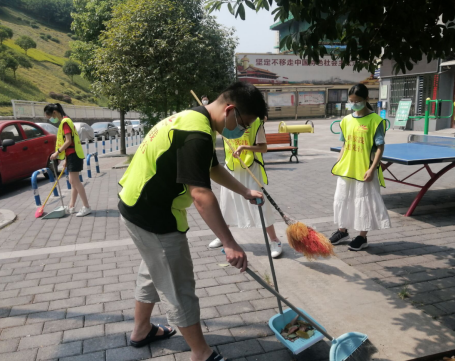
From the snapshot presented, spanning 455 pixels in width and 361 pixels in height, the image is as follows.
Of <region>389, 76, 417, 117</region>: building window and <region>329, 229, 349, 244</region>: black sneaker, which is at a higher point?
<region>389, 76, 417, 117</region>: building window

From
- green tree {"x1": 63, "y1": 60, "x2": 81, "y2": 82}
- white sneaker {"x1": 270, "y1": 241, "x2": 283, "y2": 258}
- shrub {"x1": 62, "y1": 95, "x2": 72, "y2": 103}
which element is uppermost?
green tree {"x1": 63, "y1": 60, "x2": 81, "y2": 82}

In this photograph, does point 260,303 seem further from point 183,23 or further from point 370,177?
point 183,23

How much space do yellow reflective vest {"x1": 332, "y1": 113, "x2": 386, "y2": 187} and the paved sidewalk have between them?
913mm

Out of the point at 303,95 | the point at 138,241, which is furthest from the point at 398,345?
the point at 303,95

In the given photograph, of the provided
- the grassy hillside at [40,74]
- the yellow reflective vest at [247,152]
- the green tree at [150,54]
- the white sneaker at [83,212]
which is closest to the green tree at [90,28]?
the grassy hillside at [40,74]

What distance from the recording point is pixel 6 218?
6.42m

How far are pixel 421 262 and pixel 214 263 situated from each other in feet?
7.11

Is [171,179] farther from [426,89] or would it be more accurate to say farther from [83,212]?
[426,89]

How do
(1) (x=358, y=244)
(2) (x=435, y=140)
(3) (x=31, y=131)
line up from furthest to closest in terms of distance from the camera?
(3) (x=31, y=131) < (2) (x=435, y=140) < (1) (x=358, y=244)

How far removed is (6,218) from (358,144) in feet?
18.0

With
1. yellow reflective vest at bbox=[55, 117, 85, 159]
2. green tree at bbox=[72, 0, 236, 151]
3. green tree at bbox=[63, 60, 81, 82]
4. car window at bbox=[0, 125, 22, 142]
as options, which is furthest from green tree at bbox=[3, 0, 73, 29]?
yellow reflective vest at bbox=[55, 117, 85, 159]

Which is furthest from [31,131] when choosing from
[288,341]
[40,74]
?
[40,74]

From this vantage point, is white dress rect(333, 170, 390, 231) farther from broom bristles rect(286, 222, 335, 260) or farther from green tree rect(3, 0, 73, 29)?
green tree rect(3, 0, 73, 29)

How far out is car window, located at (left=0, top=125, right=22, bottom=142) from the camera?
9.29 meters
